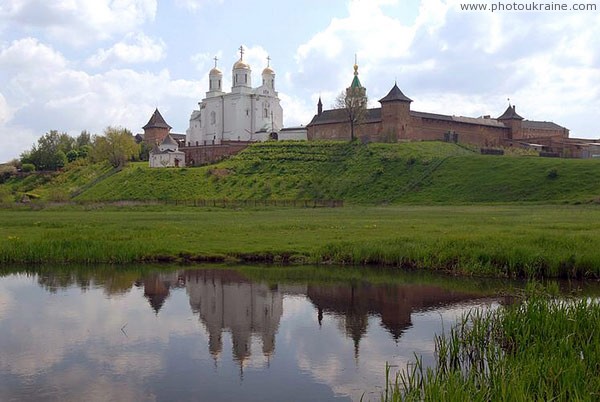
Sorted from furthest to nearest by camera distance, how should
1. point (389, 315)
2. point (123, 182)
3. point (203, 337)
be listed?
point (123, 182) → point (389, 315) → point (203, 337)

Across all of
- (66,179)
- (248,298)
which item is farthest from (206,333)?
(66,179)

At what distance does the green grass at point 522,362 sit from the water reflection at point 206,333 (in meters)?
1.30

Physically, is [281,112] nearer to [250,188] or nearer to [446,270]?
[250,188]

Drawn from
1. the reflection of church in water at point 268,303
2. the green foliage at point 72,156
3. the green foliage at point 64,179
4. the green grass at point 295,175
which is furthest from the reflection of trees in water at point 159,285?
the green foliage at point 72,156

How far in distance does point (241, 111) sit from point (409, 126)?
1024 inches

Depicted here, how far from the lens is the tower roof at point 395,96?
7612 cm

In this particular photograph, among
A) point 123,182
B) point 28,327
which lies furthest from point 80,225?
point 123,182

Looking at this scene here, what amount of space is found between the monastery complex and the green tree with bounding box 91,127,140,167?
465cm

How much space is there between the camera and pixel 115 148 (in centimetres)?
8344

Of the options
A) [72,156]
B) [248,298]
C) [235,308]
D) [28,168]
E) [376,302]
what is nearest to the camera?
[235,308]

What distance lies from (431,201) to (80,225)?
101ft

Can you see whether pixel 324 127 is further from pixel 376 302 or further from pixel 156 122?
pixel 376 302

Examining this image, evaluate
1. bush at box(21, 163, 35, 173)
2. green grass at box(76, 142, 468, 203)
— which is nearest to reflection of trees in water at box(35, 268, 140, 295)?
green grass at box(76, 142, 468, 203)

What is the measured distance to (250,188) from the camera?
6334cm
